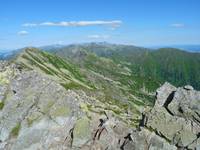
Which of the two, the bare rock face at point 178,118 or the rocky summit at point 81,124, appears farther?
the rocky summit at point 81,124

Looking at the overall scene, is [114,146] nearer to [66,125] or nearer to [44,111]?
[66,125]

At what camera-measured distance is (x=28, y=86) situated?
57.5 meters

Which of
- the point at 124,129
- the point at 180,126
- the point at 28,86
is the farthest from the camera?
the point at 28,86

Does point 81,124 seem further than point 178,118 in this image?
Yes

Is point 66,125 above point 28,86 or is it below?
below

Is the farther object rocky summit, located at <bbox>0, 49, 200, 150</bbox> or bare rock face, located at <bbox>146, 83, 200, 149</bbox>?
rocky summit, located at <bbox>0, 49, 200, 150</bbox>

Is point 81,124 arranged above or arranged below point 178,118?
below

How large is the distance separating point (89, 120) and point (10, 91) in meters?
15.3

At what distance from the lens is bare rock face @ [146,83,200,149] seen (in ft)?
154

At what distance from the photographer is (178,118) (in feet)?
161

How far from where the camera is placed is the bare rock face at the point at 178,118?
154ft

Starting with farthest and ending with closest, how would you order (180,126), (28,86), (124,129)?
(28,86) → (124,129) → (180,126)

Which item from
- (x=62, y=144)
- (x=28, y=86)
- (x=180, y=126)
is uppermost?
(x=28, y=86)

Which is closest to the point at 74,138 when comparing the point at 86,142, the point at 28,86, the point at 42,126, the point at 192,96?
the point at 86,142
